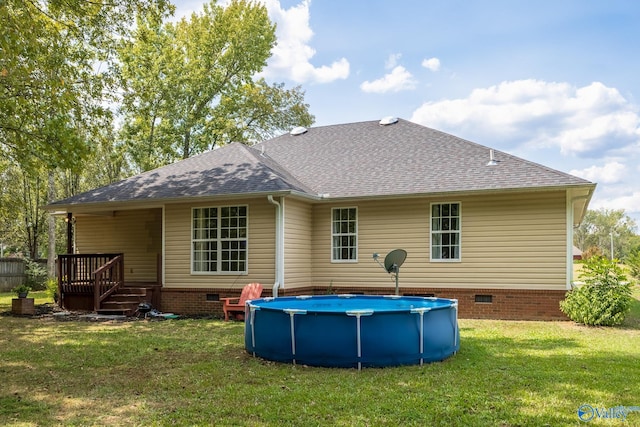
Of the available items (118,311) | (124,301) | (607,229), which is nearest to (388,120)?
(124,301)

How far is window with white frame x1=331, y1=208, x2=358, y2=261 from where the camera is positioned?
14.4 meters

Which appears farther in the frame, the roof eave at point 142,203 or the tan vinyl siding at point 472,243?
the roof eave at point 142,203

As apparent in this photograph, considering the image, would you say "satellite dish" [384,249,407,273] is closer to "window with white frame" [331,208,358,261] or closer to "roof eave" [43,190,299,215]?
"roof eave" [43,190,299,215]

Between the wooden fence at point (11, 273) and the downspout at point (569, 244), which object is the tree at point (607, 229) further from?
the wooden fence at point (11, 273)

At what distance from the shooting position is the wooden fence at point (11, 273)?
2303cm

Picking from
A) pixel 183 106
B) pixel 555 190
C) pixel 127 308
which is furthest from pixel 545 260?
pixel 183 106

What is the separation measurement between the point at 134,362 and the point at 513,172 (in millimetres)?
9477

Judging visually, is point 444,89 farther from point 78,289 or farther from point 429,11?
point 78,289

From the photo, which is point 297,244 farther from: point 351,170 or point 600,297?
point 600,297

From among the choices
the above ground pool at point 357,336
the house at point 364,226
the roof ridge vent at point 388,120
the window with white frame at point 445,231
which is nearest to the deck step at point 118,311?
the house at point 364,226

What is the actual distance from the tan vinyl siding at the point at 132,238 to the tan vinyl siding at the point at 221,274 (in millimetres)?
2570

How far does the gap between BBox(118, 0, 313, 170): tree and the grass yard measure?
781 inches

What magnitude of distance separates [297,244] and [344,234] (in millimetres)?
1359

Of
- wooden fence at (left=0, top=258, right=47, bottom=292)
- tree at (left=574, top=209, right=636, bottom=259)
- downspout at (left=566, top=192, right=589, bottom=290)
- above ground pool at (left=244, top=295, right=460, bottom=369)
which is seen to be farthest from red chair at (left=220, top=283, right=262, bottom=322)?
tree at (left=574, top=209, right=636, bottom=259)
